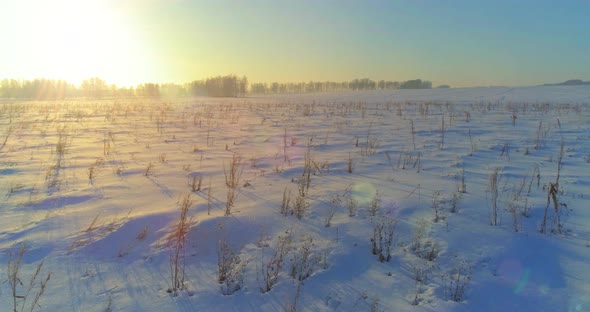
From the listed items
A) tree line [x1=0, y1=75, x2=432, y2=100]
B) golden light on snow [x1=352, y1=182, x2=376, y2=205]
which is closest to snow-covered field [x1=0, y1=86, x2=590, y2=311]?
golden light on snow [x1=352, y1=182, x2=376, y2=205]

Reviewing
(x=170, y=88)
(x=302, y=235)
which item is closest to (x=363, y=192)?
(x=302, y=235)

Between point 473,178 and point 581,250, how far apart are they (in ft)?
7.32

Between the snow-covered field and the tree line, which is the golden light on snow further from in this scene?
the tree line

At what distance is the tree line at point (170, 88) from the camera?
8431 centimetres

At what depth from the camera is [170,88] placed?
376 ft

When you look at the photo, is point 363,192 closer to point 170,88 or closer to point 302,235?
point 302,235

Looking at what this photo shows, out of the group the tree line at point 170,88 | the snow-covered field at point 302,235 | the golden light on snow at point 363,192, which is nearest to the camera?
the snow-covered field at point 302,235

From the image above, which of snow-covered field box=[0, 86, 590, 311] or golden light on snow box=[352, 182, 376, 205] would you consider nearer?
snow-covered field box=[0, 86, 590, 311]

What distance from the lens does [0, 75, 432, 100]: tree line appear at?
A: 84.3 metres

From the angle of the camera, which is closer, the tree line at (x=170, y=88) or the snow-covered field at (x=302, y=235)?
the snow-covered field at (x=302, y=235)

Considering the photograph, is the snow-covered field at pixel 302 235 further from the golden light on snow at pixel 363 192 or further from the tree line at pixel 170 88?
the tree line at pixel 170 88

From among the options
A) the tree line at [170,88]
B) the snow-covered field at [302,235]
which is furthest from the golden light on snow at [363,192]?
the tree line at [170,88]

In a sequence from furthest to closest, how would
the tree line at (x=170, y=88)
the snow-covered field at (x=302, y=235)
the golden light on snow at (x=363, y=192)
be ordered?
the tree line at (x=170, y=88) < the golden light on snow at (x=363, y=192) < the snow-covered field at (x=302, y=235)

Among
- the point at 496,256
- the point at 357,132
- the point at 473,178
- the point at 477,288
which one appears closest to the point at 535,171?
the point at 473,178
